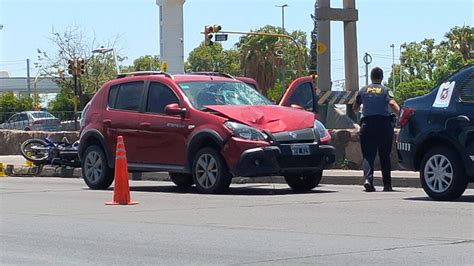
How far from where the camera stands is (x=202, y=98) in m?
15.1

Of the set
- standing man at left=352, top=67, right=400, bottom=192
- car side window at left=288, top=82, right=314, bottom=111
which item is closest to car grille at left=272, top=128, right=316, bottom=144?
standing man at left=352, top=67, right=400, bottom=192

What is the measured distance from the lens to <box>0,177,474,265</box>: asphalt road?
8.77m

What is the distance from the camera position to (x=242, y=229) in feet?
34.3

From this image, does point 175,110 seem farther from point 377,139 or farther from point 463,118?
point 463,118

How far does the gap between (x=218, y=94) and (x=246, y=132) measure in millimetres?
1349

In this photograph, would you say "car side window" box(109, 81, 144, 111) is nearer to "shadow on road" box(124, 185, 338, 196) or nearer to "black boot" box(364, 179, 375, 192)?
"shadow on road" box(124, 185, 338, 196)

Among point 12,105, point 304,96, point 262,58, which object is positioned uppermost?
point 262,58

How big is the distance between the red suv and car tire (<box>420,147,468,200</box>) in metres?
1.94

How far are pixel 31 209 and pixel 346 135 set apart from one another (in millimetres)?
7743

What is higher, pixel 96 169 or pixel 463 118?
pixel 463 118

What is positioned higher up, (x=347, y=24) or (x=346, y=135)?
(x=347, y=24)

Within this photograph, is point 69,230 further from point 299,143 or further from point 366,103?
point 366,103

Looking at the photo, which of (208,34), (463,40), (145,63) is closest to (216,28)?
(208,34)

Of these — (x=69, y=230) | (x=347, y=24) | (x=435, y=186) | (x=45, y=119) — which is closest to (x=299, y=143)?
(x=435, y=186)
